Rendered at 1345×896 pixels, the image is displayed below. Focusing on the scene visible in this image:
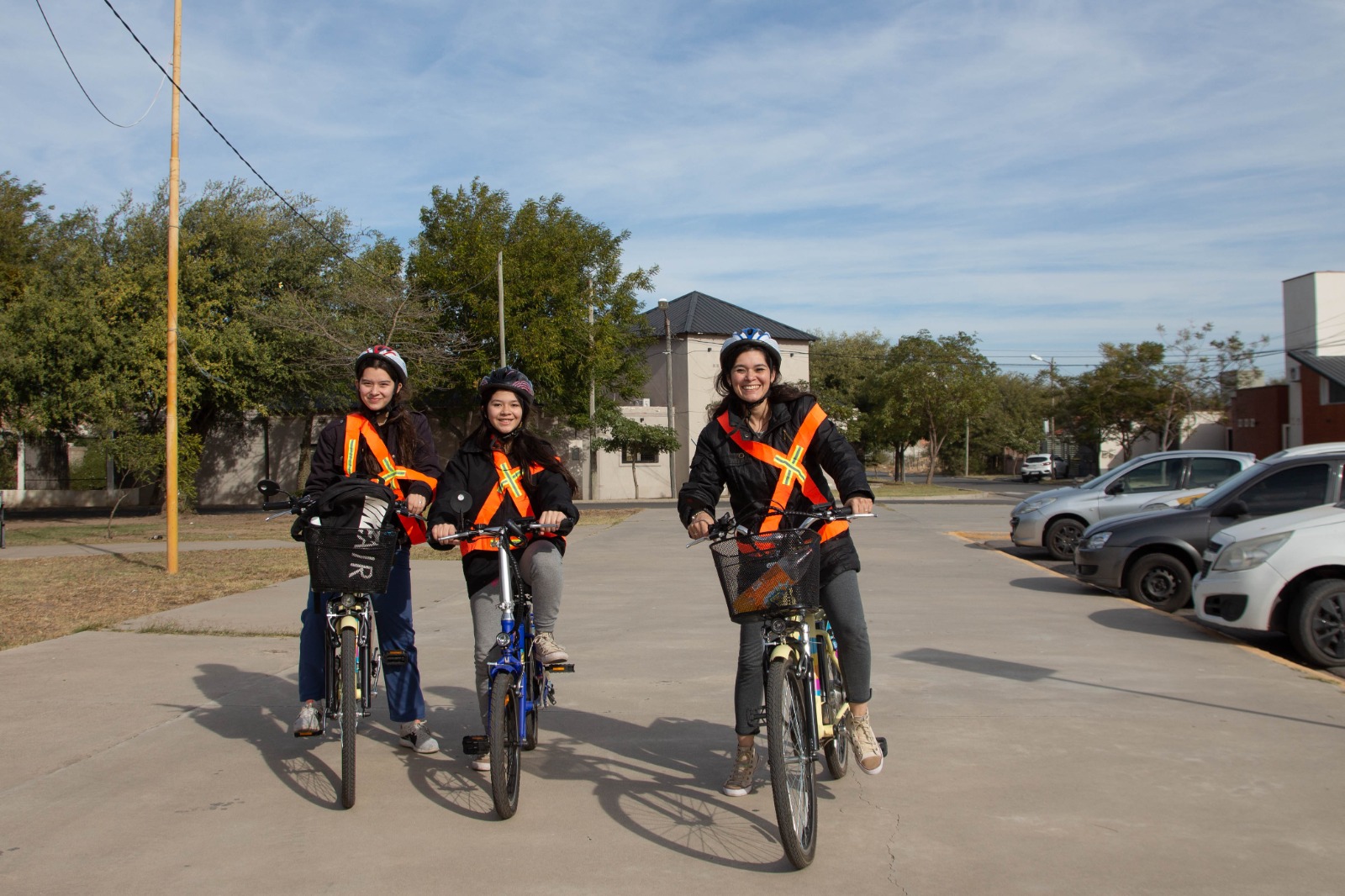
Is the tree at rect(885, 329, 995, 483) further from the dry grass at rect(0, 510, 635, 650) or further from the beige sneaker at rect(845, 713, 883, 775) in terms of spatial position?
the beige sneaker at rect(845, 713, 883, 775)

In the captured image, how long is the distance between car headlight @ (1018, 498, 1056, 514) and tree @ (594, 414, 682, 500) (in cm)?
2538

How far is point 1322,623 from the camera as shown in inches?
295

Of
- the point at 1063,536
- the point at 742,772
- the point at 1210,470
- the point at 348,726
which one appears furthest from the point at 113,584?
the point at 1210,470

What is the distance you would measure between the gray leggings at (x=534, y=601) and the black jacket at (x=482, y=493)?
3.0 inches

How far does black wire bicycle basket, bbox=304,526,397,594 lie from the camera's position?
450 cm

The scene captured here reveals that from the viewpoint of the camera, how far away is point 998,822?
4156 mm

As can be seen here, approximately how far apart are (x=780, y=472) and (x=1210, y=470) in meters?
12.7

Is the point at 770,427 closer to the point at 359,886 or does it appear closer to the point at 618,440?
the point at 359,886

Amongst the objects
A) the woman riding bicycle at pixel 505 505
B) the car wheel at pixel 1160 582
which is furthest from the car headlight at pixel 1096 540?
the woman riding bicycle at pixel 505 505

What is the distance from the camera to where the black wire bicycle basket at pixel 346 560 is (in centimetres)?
450

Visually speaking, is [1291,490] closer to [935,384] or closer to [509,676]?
[509,676]

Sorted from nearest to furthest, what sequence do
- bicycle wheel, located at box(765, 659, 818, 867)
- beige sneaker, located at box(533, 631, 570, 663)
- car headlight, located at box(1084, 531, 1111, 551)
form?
bicycle wheel, located at box(765, 659, 818, 867) → beige sneaker, located at box(533, 631, 570, 663) → car headlight, located at box(1084, 531, 1111, 551)

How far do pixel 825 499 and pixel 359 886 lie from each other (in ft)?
7.38

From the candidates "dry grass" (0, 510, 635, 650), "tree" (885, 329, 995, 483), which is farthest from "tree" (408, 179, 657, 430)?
"dry grass" (0, 510, 635, 650)
